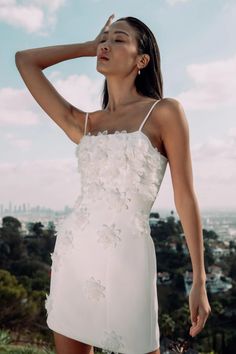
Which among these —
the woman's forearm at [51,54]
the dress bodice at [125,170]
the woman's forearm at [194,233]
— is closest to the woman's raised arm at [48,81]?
the woman's forearm at [51,54]

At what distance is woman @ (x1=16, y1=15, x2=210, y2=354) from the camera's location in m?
1.51

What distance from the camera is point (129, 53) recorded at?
1.75m

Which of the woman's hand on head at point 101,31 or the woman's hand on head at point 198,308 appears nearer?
the woman's hand on head at point 198,308

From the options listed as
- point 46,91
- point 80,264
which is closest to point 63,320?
point 80,264

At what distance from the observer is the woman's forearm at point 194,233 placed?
1.52 m

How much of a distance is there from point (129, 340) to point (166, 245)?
Answer: 26506 millimetres

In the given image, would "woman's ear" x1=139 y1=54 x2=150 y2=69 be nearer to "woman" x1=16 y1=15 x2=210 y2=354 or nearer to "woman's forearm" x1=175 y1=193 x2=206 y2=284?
"woman" x1=16 y1=15 x2=210 y2=354

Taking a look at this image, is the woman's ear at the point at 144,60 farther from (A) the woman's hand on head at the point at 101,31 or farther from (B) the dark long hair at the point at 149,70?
(A) the woman's hand on head at the point at 101,31

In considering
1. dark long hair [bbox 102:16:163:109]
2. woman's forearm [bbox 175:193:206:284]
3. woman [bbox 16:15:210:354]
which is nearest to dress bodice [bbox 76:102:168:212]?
woman [bbox 16:15:210:354]

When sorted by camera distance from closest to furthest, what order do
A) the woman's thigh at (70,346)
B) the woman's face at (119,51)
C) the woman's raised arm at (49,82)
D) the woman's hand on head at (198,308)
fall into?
the woman's hand on head at (198,308)
the woman's thigh at (70,346)
the woman's face at (119,51)
the woman's raised arm at (49,82)

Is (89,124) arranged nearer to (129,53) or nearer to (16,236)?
(129,53)

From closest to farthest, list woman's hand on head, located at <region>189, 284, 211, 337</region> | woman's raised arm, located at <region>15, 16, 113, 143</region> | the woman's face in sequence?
woman's hand on head, located at <region>189, 284, 211, 337</region>, the woman's face, woman's raised arm, located at <region>15, 16, 113, 143</region>

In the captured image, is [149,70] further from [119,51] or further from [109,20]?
[109,20]

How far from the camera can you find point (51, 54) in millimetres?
1929
